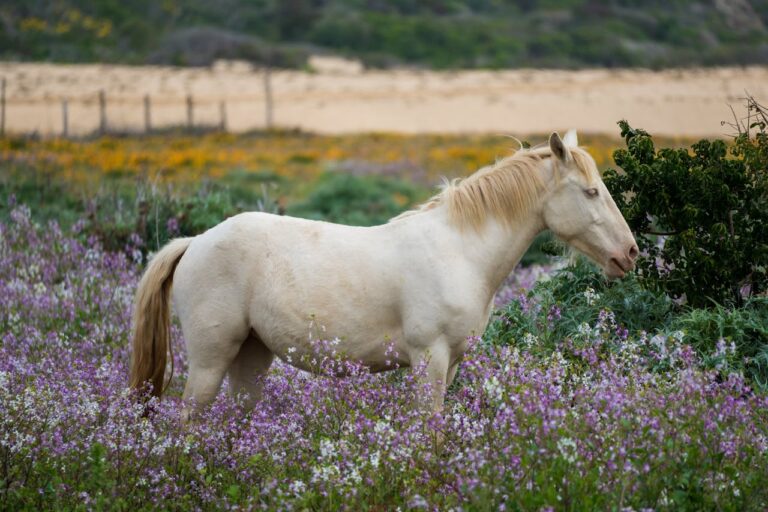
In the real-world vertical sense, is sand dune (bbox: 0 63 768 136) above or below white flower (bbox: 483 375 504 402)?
below

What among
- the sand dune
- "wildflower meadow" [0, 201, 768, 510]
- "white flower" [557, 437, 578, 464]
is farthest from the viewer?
the sand dune

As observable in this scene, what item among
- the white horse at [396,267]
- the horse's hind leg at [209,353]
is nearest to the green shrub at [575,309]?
the white horse at [396,267]

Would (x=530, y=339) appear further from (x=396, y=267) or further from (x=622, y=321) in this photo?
(x=622, y=321)

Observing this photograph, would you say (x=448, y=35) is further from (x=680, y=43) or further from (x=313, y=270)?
(x=313, y=270)

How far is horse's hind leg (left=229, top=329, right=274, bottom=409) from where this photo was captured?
6.79 metres

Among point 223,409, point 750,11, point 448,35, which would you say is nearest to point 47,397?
point 223,409

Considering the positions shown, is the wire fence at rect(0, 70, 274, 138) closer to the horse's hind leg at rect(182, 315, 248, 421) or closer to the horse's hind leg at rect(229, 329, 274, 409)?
the horse's hind leg at rect(229, 329, 274, 409)

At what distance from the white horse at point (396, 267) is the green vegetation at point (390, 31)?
148 feet

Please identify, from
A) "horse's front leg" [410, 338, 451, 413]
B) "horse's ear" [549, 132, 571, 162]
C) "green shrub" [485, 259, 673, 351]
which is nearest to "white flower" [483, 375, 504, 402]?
"horse's front leg" [410, 338, 451, 413]

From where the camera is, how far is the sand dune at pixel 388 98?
38.3 m

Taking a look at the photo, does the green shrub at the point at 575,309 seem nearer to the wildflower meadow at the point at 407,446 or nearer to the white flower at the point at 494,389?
the wildflower meadow at the point at 407,446

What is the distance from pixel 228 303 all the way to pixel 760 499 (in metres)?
3.34

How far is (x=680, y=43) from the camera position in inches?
2105

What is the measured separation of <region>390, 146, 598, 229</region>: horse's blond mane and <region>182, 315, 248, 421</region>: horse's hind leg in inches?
63.7
